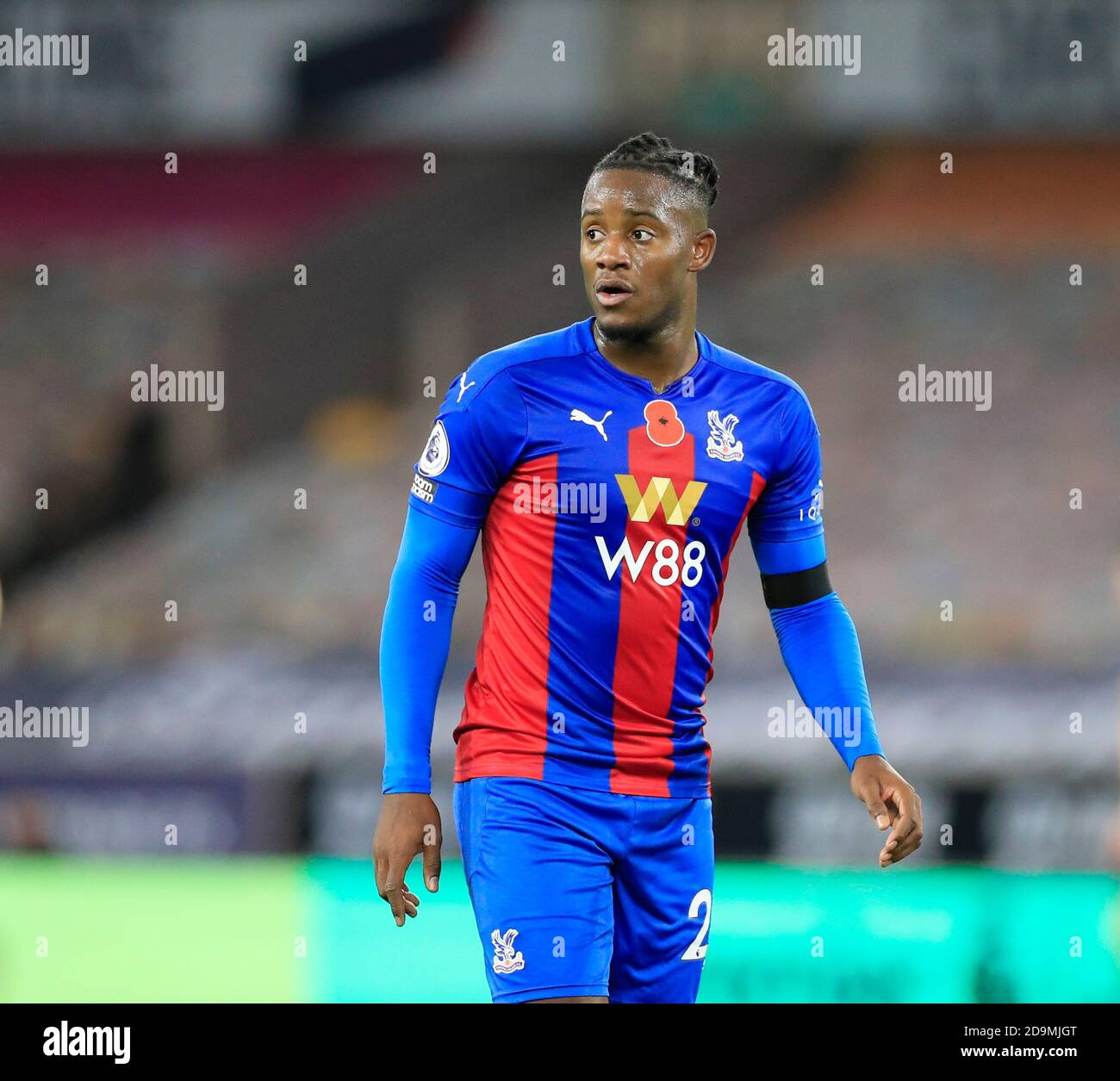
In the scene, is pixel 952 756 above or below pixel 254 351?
below

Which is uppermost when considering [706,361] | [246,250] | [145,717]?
[246,250]

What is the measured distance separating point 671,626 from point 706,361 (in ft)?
1.79

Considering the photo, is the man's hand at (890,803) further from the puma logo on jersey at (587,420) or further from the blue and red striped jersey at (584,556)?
the puma logo on jersey at (587,420)

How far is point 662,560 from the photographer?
3275 millimetres

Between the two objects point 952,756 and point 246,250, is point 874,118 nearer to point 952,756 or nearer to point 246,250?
point 952,756

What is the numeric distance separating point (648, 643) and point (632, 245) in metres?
0.73

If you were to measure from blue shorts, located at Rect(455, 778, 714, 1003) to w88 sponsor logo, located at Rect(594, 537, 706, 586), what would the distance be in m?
0.40

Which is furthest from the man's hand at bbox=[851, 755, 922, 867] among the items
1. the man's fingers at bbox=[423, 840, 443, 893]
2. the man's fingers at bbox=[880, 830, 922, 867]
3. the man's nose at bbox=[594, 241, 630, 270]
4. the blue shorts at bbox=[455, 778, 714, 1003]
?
the man's nose at bbox=[594, 241, 630, 270]

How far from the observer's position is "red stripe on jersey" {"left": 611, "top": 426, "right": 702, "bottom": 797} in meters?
3.24

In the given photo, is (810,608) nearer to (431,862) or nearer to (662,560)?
(662,560)

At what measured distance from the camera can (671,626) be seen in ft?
10.8

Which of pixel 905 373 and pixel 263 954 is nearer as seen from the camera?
pixel 263 954

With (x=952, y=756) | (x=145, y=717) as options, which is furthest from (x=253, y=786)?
(x=952, y=756)

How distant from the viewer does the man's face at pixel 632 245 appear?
3.22m
